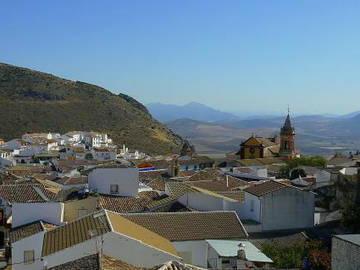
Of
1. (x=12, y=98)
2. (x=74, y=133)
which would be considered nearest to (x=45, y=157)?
(x=74, y=133)

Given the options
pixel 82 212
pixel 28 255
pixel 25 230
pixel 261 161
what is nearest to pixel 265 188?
pixel 82 212

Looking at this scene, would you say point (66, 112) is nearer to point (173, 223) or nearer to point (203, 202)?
point (203, 202)

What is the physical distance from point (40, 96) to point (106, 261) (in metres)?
104

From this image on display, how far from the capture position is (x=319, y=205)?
3547cm

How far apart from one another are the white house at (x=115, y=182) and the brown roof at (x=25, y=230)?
748 centimetres

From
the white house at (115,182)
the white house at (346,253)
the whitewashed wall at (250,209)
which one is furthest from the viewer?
the white house at (115,182)

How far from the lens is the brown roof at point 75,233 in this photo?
17.8m

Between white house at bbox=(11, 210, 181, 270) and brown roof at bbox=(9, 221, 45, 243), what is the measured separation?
99 centimetres

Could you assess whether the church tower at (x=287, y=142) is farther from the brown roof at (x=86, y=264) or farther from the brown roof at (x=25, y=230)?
the brown roof at (x=86, y=264)

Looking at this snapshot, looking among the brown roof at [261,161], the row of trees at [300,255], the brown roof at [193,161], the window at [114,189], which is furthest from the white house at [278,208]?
the brown roof at [193,161]

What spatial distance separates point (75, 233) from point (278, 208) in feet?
38.3

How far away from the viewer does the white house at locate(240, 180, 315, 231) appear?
27.3m

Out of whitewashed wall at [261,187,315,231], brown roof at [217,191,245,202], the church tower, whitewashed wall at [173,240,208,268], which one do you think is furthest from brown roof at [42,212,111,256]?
the church tower

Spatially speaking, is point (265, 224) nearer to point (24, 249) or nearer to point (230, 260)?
point (230, 260)
